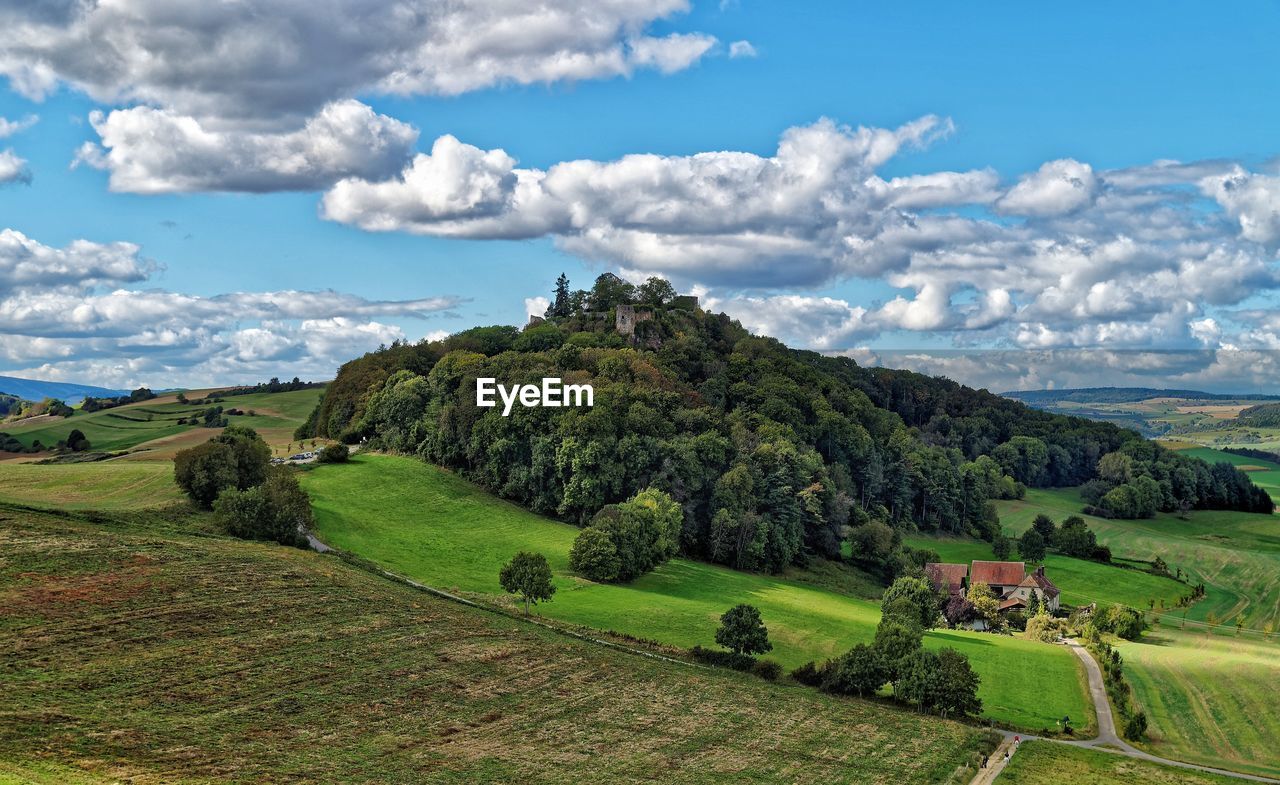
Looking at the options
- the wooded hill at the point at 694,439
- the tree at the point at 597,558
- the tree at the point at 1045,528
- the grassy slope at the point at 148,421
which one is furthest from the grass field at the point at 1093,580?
the grassy slope at the point at 148,421

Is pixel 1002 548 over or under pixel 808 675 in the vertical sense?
under

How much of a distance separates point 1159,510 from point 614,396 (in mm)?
107621

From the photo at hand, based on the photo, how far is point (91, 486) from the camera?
78.2 meters

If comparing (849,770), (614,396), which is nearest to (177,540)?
(849,770)

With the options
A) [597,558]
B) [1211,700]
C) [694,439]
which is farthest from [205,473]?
[1211,700]

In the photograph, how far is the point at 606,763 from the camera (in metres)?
41.3

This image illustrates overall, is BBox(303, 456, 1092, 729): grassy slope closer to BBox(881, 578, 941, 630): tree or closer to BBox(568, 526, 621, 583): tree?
BBox(568, 526, 621, 583): tree

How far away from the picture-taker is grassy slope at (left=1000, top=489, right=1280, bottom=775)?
57.1 metres

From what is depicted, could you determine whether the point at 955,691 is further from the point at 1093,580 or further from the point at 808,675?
the point at 1093,580

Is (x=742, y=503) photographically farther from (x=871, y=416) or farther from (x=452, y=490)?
(x=871, y=416)

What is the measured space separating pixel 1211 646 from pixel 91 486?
308 ft

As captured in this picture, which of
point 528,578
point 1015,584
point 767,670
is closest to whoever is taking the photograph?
point 767,670

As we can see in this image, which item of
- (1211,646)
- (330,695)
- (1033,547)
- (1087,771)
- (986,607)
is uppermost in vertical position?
(330,695)

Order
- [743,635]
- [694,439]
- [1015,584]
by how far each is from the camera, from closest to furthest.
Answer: [743,635] < [1015,584] < [694,439]
